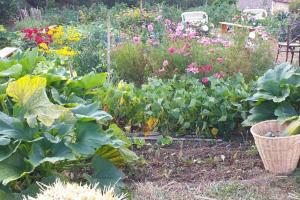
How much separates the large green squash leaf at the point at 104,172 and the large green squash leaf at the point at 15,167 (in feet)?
1.54

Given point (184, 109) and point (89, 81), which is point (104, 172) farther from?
point (184, 109)

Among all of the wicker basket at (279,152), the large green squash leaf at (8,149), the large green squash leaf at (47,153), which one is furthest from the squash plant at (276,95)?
the large green squash leaf at (8,149)

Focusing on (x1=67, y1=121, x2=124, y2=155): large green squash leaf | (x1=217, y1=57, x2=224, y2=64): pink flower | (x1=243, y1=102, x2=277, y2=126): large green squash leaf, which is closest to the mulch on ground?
(x1=243, y1=102, x2=277, y2=126): large green squash leaf

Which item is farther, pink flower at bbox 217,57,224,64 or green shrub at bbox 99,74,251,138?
pink flower at bbox 217,57,224,64

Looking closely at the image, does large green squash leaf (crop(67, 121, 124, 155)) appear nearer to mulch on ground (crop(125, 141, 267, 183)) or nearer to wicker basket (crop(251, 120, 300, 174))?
mulch on ground (crop(125, 141, 267, 183))

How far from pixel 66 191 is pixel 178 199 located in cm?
172

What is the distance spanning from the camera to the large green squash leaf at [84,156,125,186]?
354cm

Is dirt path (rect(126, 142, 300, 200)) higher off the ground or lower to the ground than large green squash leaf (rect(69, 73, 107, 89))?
lower

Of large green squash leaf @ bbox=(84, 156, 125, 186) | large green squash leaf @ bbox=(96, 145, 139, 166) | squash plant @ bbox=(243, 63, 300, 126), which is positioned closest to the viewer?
large green squash leaf @ bbox=(84, 156, 125, 186)

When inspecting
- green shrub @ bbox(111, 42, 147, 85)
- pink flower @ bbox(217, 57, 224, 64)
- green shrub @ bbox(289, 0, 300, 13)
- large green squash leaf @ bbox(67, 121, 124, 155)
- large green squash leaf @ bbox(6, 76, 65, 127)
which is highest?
large green squash leaf @ bbox(6, 76, 65, 127)

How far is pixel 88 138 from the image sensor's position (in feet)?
11.4

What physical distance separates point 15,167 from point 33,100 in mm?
457

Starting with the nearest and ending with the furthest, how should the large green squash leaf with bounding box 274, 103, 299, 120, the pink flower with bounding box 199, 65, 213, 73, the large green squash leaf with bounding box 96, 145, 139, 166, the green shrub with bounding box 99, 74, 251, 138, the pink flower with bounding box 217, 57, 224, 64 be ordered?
the large green squash leaf with bounding box 96, 145, 139, 166, the large green squash leaf with bounding box 274, 103, 299, 120, the green shrub with bounding box 99, 74, 251, 138, the pink flower with bounding box 199, 65, 213, 73, the pink flower with bounding box 217, 57, 224, 64

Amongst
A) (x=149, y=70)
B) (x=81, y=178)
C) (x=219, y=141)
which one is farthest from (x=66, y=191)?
(x=149, y=70)
